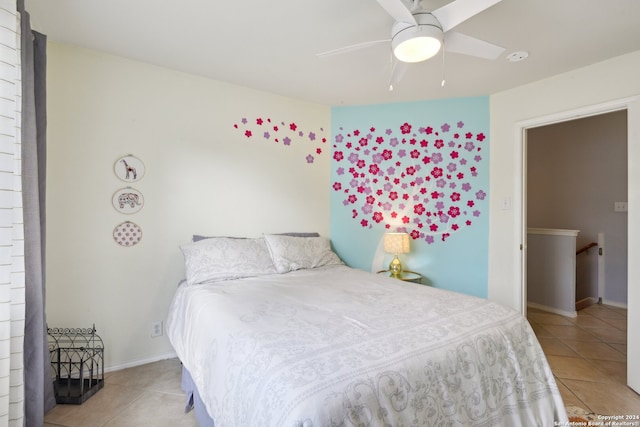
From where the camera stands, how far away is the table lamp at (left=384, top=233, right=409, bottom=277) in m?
2.94

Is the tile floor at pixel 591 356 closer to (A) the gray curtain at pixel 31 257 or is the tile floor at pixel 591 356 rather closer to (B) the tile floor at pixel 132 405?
(B) the tile floor at pixel 132 405

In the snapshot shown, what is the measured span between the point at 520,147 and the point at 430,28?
186 cm

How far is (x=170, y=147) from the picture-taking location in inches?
98.0

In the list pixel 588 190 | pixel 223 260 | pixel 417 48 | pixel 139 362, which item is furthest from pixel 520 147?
pixel 139 362

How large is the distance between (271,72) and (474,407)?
100 inches

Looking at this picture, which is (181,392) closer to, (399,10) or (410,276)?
(410,276)

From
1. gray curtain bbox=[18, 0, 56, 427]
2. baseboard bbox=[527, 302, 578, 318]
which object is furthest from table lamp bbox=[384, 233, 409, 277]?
gray curtain bbox=[18, 0, 56, 427]

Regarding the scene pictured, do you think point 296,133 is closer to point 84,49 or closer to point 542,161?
point 84,49

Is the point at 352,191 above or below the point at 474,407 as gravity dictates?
above

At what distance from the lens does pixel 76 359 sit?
213 centimetres

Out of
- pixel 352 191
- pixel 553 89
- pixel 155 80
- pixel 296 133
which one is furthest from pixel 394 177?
pixel 155 80

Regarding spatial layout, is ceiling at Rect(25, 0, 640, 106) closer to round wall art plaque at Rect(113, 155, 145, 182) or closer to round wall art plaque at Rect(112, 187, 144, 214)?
round wall art plaque at Rect(113, 155, 145, 182)

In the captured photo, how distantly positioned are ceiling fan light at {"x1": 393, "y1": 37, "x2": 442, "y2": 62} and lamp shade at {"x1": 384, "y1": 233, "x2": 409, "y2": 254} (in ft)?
5.67

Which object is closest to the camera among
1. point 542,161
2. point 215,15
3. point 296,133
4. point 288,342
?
point 288,342
